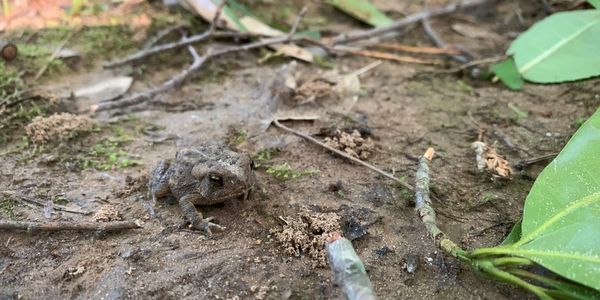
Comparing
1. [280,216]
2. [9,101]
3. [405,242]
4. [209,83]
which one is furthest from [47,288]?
[209,83]

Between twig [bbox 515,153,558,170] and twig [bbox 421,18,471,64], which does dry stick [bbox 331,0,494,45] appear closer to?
twig [bbox 421,18,471,64]

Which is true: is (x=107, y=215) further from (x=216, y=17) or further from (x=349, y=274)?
(x=216, y=17)

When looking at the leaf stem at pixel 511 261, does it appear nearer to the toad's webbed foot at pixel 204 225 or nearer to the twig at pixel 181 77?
the toad's webbed foot at pixel 204 225

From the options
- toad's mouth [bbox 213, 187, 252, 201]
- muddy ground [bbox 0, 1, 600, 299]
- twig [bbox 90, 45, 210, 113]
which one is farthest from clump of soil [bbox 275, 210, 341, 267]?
twig [bbox 90, 45, 210, 113]

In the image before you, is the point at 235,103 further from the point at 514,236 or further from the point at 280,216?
the point at 514,236

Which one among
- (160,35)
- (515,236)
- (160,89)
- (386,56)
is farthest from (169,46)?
(515,236)
